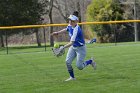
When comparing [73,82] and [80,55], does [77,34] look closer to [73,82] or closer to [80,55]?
[80,55]

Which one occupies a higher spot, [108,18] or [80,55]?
[108,18]

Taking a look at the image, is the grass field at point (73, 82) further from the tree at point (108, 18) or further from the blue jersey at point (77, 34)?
the tree at point (108, 18)

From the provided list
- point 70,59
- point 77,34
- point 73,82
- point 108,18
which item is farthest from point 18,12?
point 73,82

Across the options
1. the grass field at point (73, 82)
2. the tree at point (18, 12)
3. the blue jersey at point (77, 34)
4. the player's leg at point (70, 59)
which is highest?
the tree at point (18, 12)

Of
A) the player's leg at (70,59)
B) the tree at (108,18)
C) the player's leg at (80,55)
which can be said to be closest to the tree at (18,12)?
the tree at (108,18)

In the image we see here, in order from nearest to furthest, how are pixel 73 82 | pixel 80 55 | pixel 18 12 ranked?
pixel 73 82 → pixel 80 55 → pixel 18 12

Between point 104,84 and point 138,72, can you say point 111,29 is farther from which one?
point 104,84

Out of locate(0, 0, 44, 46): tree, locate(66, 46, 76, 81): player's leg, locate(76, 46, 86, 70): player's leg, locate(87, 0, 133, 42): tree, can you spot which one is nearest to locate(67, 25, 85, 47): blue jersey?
locate(76, 46, 86, 70): player's leg

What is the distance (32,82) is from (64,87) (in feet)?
4.57

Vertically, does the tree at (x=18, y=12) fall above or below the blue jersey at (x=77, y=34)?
above

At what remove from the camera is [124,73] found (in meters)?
12.2

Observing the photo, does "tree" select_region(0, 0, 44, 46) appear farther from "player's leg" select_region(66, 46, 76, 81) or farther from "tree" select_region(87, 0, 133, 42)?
"player's leg" select_region(66, 46, 76, 81)

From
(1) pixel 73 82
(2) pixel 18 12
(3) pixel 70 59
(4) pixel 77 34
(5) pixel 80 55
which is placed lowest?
(1) pixel 73 82

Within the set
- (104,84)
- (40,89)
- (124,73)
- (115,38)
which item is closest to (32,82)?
(40,89)
